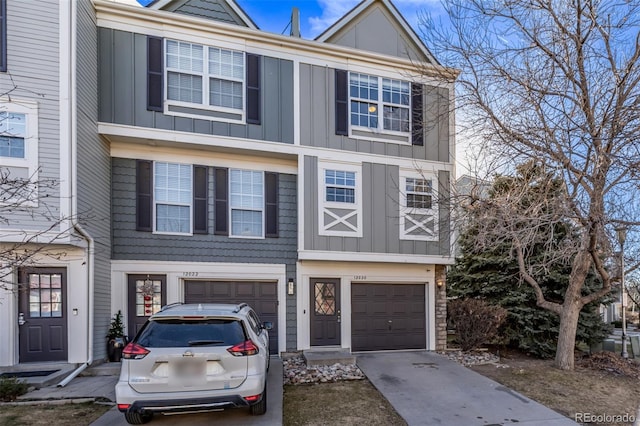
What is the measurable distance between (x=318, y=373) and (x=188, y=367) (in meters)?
4.11

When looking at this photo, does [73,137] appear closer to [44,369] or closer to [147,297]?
[147,297]

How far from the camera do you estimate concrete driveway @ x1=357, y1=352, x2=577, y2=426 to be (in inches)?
223

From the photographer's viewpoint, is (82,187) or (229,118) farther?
(229,118)

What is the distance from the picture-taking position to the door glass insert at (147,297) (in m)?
9.16

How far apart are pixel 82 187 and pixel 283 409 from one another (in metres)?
5.87

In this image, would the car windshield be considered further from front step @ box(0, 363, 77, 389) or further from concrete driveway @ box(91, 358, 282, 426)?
front step @ box(0, 363, 77, 389)

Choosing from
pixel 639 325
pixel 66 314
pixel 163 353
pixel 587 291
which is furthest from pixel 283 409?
pixel 639 325

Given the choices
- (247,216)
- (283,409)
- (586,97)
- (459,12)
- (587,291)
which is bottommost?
(283,409)

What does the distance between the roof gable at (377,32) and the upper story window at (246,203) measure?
4195 mm

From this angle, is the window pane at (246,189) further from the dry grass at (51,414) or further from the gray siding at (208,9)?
the dry grass at (51,414)

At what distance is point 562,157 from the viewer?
25.3 feet

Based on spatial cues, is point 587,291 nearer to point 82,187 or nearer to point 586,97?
point 586,97

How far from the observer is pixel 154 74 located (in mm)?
9016

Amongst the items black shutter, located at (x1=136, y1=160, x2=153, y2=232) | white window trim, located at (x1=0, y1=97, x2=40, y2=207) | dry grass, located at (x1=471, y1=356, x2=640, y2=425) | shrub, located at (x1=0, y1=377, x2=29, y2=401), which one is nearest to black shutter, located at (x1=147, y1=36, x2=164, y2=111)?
black shutter, located at (x1=136, y1=160, x2=153, y2=232)
